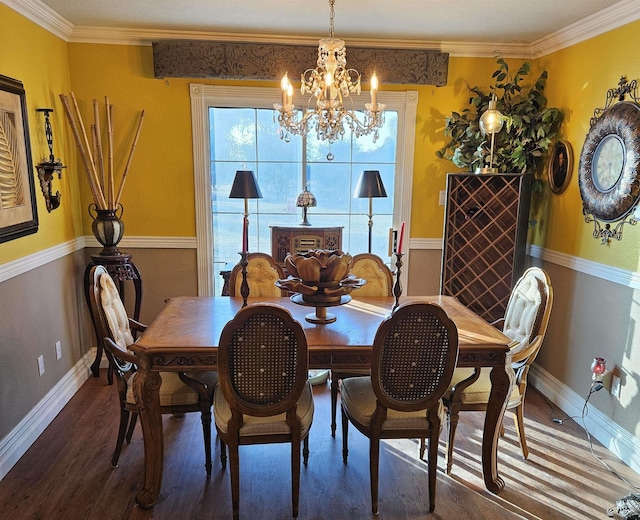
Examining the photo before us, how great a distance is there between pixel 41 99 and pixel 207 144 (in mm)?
1072

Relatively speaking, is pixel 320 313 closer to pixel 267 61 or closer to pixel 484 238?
pixel 484 238

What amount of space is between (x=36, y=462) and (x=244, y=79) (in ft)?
8.75

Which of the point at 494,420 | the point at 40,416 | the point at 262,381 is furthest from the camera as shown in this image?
the point at 40,416

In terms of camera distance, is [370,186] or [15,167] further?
[370,186]

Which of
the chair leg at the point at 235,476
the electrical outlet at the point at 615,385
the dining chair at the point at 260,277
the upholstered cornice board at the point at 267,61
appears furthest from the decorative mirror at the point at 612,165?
the chair leg at the point at 235,476

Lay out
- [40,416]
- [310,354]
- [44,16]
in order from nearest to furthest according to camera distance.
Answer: [310,354], [40,416], [44,16]

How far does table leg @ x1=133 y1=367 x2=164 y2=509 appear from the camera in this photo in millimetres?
1885

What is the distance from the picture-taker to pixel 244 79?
3219mm

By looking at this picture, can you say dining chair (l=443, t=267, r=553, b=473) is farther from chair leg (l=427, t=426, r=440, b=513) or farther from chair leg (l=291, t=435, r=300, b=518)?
chair leg (l=291, t=435, r=300, b=518)

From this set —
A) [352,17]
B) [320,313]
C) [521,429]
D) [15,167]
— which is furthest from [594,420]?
[15,167]

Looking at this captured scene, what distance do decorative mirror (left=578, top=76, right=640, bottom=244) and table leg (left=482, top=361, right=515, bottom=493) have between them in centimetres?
109

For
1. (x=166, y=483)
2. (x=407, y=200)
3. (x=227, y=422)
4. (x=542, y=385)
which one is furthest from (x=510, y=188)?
(x=166, y=483)

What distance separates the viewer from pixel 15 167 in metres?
2.36

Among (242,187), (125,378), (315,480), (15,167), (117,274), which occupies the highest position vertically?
(15,167)
